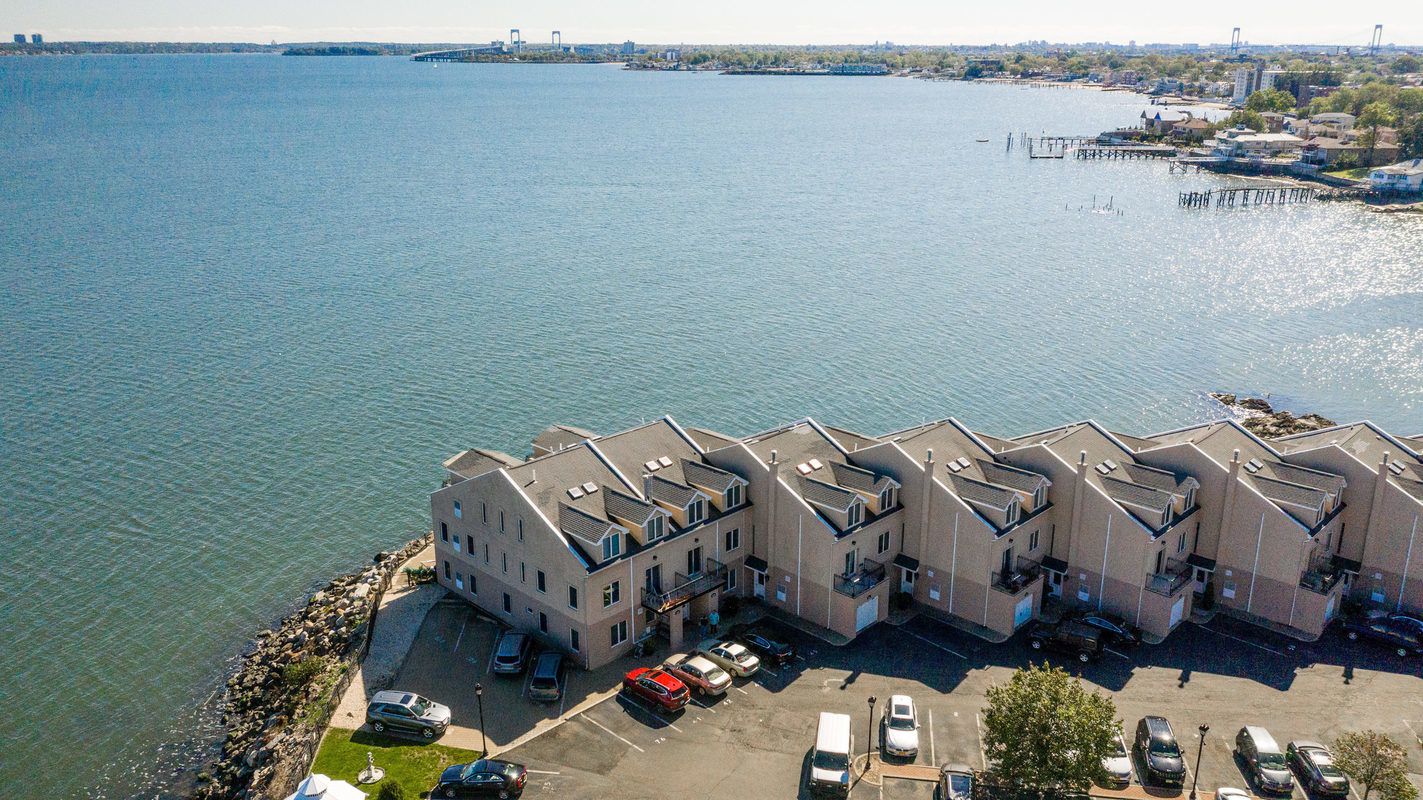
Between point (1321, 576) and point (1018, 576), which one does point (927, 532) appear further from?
point (1321, 576)

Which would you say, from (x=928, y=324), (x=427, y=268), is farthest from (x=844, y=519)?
(x=427, y=268)

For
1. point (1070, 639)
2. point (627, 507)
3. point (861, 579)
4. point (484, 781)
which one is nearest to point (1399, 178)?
point (1070, 639)

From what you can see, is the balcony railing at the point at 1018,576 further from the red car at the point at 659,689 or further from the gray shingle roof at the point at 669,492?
the red car at the point at 659,689

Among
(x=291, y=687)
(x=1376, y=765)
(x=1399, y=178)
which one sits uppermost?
(x=1399, y=178)

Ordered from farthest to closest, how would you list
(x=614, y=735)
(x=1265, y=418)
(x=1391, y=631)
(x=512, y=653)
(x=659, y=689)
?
(x=1265, y=418), (x=1391, y=631), (x=512, y=653), (x=659, y=689), (x=614, y=735)

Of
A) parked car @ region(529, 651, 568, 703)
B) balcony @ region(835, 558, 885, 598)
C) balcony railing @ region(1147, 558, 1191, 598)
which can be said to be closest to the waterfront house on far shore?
balcony railing @ region(1147, 558, 1191, 598)

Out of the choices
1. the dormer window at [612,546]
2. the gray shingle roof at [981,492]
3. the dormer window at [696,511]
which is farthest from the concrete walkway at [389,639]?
the gray shingle roof at [981,492]

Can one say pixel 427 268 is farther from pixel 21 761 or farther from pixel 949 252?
pixel 21 761
